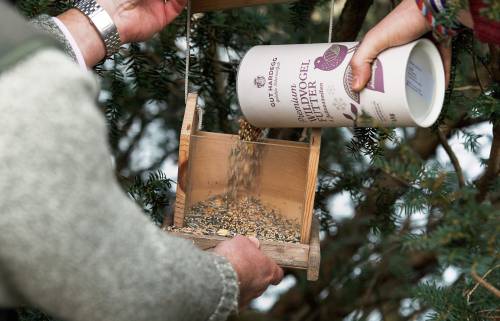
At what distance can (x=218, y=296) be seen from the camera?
1.16 metres

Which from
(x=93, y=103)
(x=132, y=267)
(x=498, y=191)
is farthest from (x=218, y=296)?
(x=498, y=191)

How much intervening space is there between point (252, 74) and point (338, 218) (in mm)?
1380

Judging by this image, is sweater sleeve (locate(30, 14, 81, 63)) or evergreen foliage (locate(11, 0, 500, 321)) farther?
sweater sleeve (locate(30, 14, 81, 63))

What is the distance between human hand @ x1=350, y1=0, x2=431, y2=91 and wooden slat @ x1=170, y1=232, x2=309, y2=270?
1.22 feet

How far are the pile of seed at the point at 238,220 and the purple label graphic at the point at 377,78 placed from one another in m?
0.41

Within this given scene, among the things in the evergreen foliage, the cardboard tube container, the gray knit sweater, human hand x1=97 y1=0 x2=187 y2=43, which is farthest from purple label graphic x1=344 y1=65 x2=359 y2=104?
the gray knit sweater

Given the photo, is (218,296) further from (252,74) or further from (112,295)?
(252,74)

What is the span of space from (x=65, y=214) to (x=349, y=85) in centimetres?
69

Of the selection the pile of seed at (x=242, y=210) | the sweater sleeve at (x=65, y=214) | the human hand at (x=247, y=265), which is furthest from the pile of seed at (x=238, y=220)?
the sweater sleeve at (x=65, y=214)

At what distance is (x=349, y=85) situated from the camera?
1.45 metres

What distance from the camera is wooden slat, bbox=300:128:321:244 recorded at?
163 cm

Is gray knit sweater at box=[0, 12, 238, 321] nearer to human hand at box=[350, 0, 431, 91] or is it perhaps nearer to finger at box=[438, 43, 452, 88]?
human hand at box=[350, 0, 431, 91]

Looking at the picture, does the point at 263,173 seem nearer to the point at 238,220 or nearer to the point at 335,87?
the point at 238,220

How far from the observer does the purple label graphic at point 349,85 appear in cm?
145
